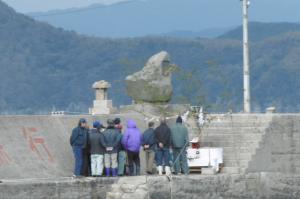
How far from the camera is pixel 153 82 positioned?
119 feet

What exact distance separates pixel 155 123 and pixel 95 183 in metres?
4.16

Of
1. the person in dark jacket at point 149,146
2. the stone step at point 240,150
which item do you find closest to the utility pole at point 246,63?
the stone step at point 240,150

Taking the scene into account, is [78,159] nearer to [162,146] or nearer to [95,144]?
[95,144]

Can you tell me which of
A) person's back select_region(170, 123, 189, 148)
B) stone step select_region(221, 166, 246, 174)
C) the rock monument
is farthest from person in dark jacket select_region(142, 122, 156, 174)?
the rock monument

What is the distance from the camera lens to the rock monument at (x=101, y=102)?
120ft

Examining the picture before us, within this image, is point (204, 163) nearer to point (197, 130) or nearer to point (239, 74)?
point (197, 130)

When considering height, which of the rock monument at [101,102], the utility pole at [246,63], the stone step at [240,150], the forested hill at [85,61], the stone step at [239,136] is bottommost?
the stone step at [240,150]

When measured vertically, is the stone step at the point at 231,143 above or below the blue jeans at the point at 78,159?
above

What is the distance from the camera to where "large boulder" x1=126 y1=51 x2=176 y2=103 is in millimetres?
36028

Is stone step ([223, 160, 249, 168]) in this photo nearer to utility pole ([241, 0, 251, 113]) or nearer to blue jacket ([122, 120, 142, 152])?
blue jacket ([122, 120, 142, 152])

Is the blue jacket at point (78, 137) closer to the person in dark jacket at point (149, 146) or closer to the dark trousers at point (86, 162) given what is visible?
the dark trousers at point (86, 162)

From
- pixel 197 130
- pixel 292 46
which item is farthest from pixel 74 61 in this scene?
pixel 197 130

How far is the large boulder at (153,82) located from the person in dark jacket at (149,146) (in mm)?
3569

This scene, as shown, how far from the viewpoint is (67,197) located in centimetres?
2970
